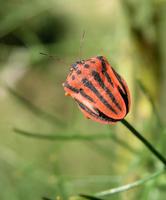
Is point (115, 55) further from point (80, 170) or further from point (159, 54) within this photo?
point (80, 170)

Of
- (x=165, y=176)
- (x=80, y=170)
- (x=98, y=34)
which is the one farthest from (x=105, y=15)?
(x=165, y=176)

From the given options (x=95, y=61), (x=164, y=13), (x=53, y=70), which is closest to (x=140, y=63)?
(x=164, y=13)

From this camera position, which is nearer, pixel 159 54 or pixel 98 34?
pixel 159 54

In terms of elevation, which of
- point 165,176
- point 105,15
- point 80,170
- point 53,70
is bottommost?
point 165,176

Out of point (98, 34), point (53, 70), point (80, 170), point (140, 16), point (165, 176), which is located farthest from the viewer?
point (53, 70)

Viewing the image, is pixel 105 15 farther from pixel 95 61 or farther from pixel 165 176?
pixel 95 61

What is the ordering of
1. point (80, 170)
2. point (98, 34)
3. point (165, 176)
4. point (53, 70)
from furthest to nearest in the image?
point (53, 70) < point (80, 170) < point (98, 34) < point (165, 176)

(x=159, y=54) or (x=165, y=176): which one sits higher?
(x=159, y=54)
